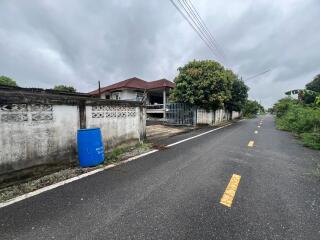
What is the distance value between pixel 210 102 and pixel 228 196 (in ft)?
40.5

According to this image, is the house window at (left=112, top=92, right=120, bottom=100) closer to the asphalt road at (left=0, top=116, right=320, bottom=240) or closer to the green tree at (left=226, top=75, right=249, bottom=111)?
the green tree at (left=226, top=75, right=249, bottom=111)

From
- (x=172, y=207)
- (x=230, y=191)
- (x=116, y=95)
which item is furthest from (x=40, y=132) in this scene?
(x=116, y=95)

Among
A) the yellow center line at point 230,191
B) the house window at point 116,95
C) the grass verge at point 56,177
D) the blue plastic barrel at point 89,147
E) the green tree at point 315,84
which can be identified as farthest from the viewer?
the green tree at point 315,84

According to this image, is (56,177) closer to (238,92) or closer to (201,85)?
(201,85)

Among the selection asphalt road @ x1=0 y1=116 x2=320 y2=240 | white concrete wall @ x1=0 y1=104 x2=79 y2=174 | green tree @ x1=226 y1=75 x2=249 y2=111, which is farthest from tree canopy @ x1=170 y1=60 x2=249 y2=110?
white concrete wall @ x1=0 y1=104 x2=79 y2=174

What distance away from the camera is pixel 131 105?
6.94 m

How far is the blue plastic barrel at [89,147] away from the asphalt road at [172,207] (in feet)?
1.98

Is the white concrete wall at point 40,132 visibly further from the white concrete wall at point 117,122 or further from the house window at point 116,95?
the house window at point 116,95

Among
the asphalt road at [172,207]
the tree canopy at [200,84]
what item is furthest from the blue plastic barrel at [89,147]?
the tree canopy at [200,84]

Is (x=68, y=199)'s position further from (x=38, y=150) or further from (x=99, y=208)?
(x=38, y=150)

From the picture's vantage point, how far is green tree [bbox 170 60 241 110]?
14.0 meters

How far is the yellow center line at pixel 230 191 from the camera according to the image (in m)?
2.76

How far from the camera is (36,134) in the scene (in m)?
3.80

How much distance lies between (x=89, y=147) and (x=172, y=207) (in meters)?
2.70
